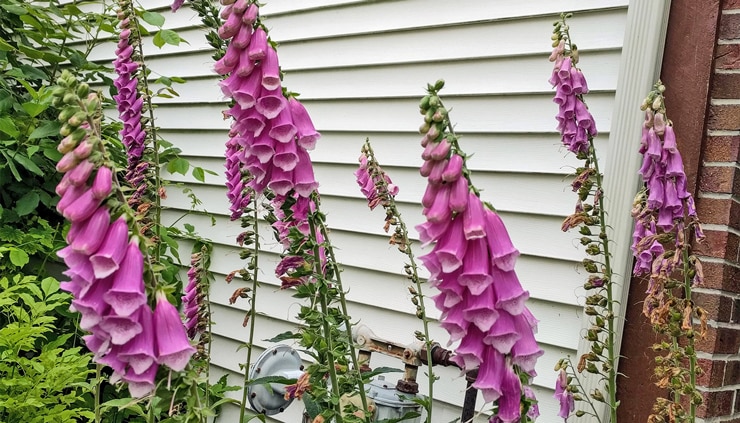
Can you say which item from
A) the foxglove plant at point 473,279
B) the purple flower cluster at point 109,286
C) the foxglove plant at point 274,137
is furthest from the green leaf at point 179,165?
the foxglove plant at point 473,279

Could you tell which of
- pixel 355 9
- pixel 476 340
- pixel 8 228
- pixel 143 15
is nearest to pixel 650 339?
pixel 476 340

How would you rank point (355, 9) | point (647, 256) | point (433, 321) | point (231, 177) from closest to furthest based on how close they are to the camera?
point (647, 256), point (231, 177), point (433, 321), point (355, 9)

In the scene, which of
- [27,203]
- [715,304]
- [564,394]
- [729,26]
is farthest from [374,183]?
[27,203]

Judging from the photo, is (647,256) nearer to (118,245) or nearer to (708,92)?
(708,92)

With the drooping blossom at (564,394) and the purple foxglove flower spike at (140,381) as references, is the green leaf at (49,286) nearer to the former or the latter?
the purple foxglove flower spike at (140,381)

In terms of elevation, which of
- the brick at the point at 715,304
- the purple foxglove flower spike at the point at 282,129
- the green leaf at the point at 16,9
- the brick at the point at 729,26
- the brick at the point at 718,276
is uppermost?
the green leaf at the point at 16,9

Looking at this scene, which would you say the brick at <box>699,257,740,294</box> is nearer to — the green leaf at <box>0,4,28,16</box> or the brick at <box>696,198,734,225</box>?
the brick at <box>696,198,734,225</box>

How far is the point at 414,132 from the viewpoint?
9.84 feet

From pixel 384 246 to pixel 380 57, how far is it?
0.94m

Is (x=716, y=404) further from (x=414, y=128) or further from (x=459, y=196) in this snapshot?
(x=414, y=128)

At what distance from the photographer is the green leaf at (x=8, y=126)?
3.29 metres

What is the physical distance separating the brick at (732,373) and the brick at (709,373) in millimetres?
71

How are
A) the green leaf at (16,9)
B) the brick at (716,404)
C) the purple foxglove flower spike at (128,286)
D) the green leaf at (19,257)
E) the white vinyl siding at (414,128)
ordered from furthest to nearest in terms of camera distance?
the green leaf at (16,9) → the green leaf at (19,257) → the white vinyl siding at (414,128) → the brick at (716,404) → the purple foxglove flower spike at (128,286)

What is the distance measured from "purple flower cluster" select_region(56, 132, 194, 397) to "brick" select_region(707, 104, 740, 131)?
5.97 ft
